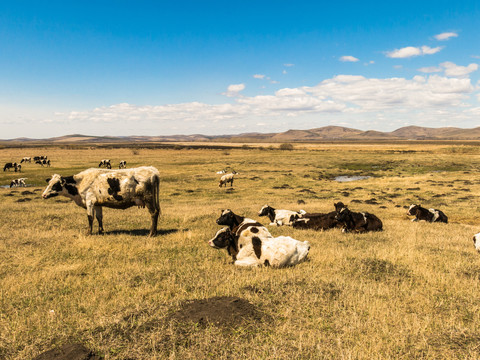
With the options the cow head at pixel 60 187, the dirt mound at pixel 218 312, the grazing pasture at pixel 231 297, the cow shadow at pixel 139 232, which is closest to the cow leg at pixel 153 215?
the cow shadow at pixel 139 232

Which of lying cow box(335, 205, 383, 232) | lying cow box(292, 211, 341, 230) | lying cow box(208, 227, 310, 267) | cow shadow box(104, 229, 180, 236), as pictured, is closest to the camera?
lying cow box(208, 227, 310, 267)

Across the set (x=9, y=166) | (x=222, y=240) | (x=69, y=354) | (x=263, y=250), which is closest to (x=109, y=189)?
(x=222, y=240)

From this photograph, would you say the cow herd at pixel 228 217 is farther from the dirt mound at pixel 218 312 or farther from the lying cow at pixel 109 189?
the dirt mound at pixel 218 312

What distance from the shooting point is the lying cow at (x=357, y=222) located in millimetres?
13130

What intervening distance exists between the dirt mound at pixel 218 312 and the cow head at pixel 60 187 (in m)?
8.86

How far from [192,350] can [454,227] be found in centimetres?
1606

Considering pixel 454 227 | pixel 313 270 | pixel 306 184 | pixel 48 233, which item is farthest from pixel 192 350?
pixel 306 184

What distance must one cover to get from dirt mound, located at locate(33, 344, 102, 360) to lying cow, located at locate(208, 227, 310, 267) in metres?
4.54

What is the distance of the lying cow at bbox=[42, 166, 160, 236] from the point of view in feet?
38.0

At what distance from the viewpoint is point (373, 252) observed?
9.61 meters

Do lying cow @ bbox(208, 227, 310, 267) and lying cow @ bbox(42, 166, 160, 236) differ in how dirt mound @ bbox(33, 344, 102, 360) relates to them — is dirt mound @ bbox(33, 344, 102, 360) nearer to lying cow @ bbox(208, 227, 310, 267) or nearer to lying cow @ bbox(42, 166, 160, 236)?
lying cow @ bbox(208, 227, 310, 267)

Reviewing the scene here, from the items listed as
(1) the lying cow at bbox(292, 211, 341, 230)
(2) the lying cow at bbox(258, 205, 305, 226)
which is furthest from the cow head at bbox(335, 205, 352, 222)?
(2) the lying cow at bbox(258, 205, 305, 226)

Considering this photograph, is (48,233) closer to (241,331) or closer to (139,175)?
(139,175)

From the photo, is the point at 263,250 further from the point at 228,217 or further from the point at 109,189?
the point at 109,189
